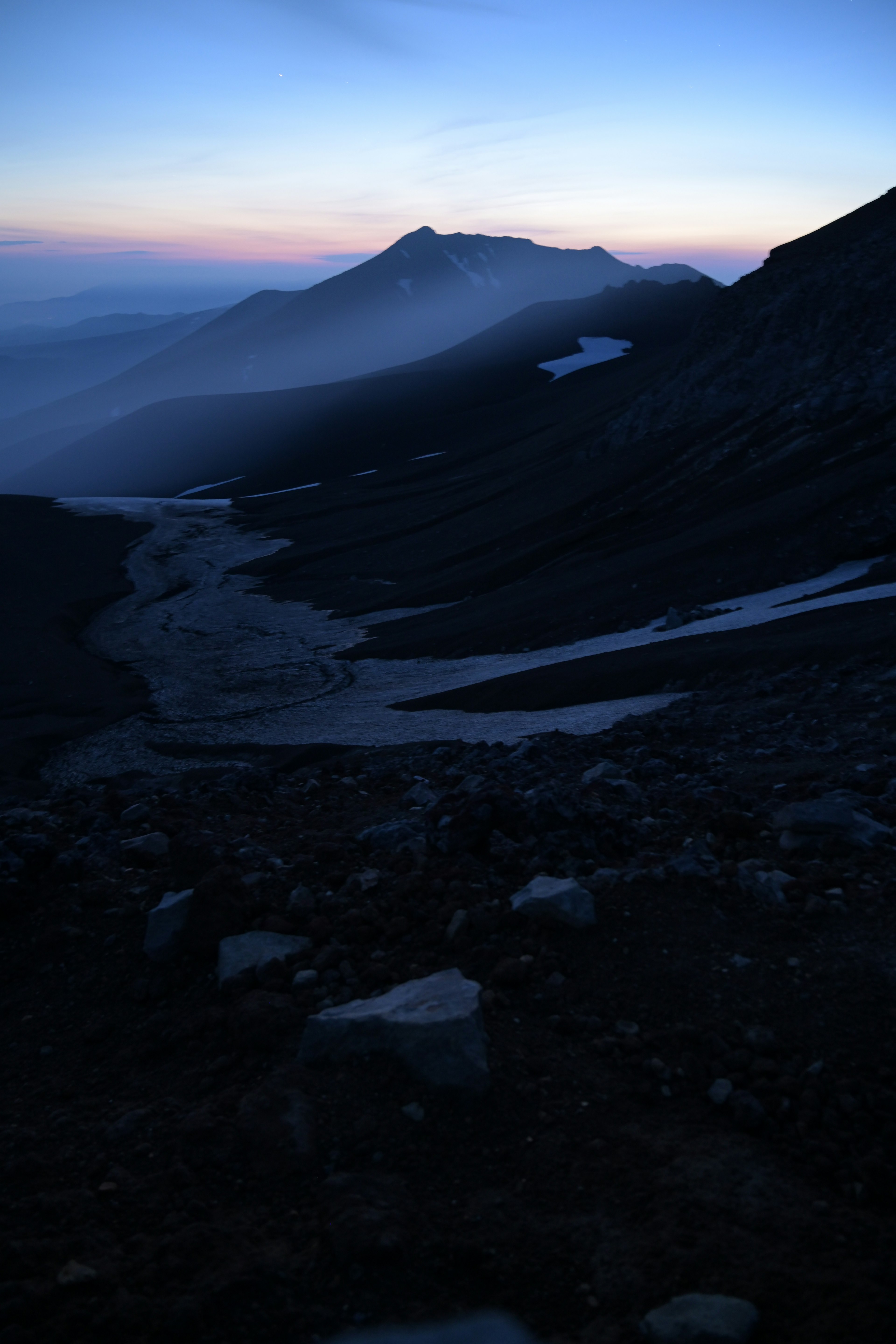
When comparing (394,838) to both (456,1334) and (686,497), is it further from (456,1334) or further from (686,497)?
(686,497)

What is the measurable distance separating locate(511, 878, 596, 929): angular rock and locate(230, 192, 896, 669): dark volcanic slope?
1571cm

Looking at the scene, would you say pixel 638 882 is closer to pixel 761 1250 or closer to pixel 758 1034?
pixel 758 1034

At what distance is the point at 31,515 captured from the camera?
51531 millimetres

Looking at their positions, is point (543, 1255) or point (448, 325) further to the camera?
point (448, 325)

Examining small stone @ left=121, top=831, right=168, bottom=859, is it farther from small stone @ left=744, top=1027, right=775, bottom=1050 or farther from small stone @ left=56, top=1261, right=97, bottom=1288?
small stone @ left=744, top=1027, right=775, bottom=1050

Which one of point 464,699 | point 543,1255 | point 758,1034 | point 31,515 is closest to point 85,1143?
point 543,1255

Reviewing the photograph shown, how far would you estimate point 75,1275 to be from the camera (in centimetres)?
321

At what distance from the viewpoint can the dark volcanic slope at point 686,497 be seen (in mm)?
22078

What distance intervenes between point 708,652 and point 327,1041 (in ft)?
39.6

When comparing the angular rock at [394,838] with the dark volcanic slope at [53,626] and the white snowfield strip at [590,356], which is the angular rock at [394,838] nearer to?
the dark volcanic slope at [53,626]

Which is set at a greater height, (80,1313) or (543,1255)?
(80,1313)

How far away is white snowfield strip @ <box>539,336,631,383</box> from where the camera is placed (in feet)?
250

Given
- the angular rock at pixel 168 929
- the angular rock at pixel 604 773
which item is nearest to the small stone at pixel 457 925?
the angular rock at pixel 168 929

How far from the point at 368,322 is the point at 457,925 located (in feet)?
496
